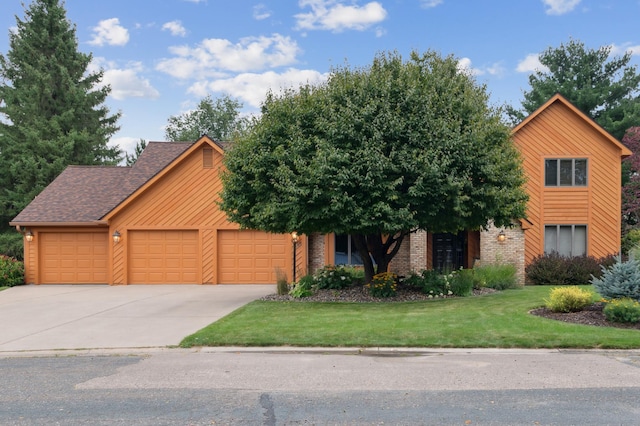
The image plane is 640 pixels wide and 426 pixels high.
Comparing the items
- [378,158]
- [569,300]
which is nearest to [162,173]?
[378,158]

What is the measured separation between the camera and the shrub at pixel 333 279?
1653cm

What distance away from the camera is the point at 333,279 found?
16.7 meters

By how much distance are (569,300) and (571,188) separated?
12.1m

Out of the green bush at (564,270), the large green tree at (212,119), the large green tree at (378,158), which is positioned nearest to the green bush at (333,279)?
the large green tree at (378,158)

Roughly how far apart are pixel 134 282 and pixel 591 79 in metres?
33.2

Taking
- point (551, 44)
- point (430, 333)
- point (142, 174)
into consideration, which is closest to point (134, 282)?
point (142, 174)

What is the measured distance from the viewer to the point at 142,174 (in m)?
24.7

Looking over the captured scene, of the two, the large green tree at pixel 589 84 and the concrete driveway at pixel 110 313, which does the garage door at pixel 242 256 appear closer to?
the concrete driveway at pixel 110 313

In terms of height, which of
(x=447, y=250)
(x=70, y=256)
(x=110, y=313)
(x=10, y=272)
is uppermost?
(x=447, y=250)

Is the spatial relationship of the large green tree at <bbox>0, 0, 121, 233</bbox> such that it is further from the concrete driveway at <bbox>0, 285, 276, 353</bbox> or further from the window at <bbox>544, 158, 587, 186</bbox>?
the window at <bbox>544, 158, 587, 186</bbox>

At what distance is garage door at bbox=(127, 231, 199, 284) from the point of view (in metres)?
21.5

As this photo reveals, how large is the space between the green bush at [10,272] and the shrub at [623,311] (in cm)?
2085

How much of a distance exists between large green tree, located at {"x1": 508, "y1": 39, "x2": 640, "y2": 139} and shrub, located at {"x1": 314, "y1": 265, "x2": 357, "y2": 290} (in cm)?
2547

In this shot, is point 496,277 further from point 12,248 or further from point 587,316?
point 12,248
